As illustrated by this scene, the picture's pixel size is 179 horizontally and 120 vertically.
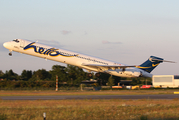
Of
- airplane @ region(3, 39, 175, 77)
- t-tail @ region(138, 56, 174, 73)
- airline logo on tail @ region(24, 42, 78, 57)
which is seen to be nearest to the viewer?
airline logo on tail @ region(24, 42, 78, 57)

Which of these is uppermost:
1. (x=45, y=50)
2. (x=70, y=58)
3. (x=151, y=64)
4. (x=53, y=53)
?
(x=45, y=50)

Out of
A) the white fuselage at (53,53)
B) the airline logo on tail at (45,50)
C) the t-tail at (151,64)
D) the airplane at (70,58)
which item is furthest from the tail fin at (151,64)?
the airline logo on tail at (45,50)

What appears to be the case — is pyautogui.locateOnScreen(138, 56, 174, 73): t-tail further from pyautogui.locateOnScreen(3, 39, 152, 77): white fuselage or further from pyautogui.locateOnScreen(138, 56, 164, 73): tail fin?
pyautogui.locateOnScreen(3, 39, 152, 77): white fuselage

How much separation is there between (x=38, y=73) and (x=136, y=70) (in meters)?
81.8

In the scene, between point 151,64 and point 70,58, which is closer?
point 70,58

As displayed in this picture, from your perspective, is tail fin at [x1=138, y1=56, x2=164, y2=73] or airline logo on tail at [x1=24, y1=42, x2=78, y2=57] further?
tail fin at [x1=138, y1=56, x2=164, y2=73]

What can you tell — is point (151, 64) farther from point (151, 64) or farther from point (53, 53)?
point (53, 53)

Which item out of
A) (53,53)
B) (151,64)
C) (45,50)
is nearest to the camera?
(45,50)

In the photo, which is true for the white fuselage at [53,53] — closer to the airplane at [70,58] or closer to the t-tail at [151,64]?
the airplane at [70,58]

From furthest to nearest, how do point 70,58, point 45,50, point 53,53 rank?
point 70,58 < point 53,53 < point 45,50

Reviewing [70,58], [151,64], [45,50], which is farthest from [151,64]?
[45,50]

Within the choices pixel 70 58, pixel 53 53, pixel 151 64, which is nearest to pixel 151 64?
pixel 151 64

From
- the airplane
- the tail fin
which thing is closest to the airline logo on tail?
the airplane

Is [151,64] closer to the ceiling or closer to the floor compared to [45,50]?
closer to the floor
